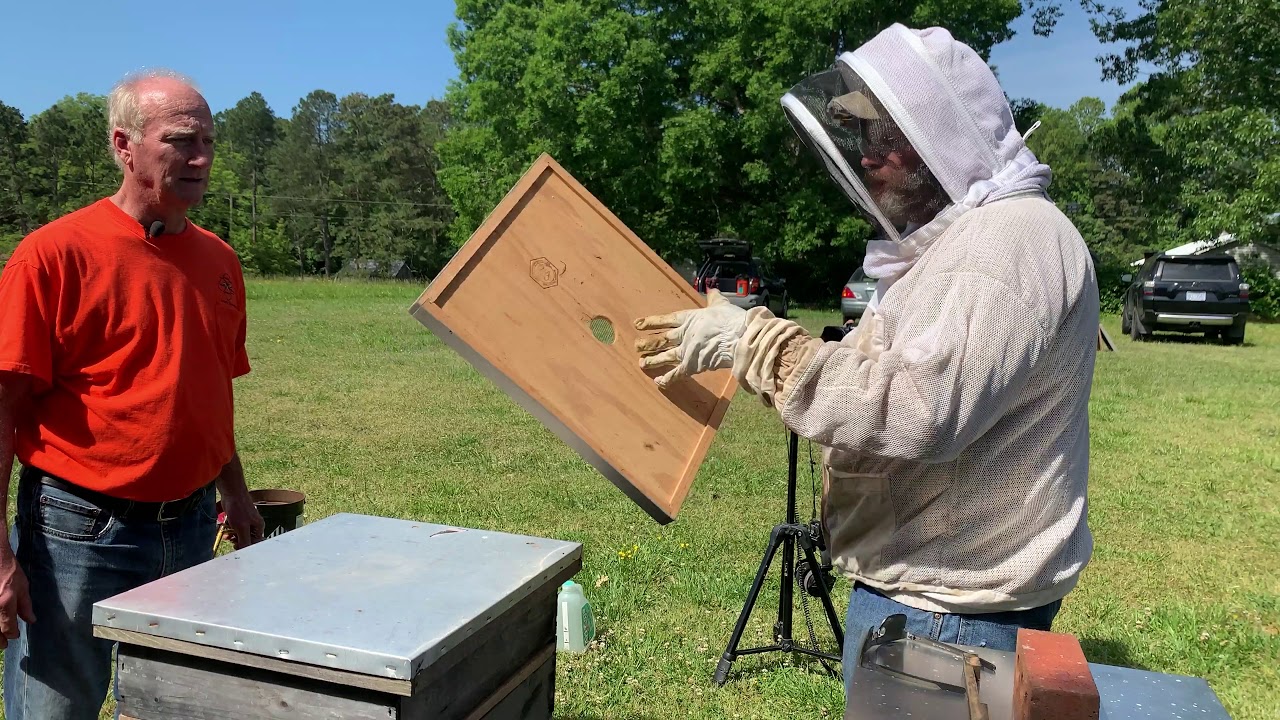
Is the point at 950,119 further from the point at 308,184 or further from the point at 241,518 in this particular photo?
the point at 308,184

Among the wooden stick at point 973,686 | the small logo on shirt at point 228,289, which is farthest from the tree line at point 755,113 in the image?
the wooden stick at point 973,686

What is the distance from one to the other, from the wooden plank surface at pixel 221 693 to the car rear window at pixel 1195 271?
63.8 feet

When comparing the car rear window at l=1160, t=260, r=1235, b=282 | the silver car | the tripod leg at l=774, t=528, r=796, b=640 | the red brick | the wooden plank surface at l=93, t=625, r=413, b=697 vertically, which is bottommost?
the tripod leg at l=774, t=528, r=796, b=640

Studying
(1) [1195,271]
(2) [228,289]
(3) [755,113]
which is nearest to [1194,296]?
(1) [1195,271]

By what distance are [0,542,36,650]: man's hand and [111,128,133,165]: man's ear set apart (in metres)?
1.12

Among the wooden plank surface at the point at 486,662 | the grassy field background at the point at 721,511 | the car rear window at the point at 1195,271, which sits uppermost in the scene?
the car rear window at the point at 1195,271

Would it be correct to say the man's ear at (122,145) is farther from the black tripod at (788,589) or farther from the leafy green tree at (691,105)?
the leafy green tree at (691,105)

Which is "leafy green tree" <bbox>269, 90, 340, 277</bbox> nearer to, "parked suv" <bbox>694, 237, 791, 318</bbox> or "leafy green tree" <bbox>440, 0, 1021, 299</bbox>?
"leafy green tree" <bbox>440, 0, 1021, 299</bbox>

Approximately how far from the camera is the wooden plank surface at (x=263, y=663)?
1460mm

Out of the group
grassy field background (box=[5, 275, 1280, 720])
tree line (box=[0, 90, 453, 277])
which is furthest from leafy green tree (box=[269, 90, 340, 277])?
grassy field background (box=[5, 275, 1280, 720])

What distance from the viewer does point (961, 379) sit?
1.50 m

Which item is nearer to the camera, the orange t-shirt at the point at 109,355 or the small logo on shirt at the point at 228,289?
the orange t-shirt at the point at 109,355

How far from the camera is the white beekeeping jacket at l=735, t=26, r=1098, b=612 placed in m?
1.52

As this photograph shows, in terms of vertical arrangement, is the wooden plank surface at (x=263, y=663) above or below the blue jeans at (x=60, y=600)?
above
